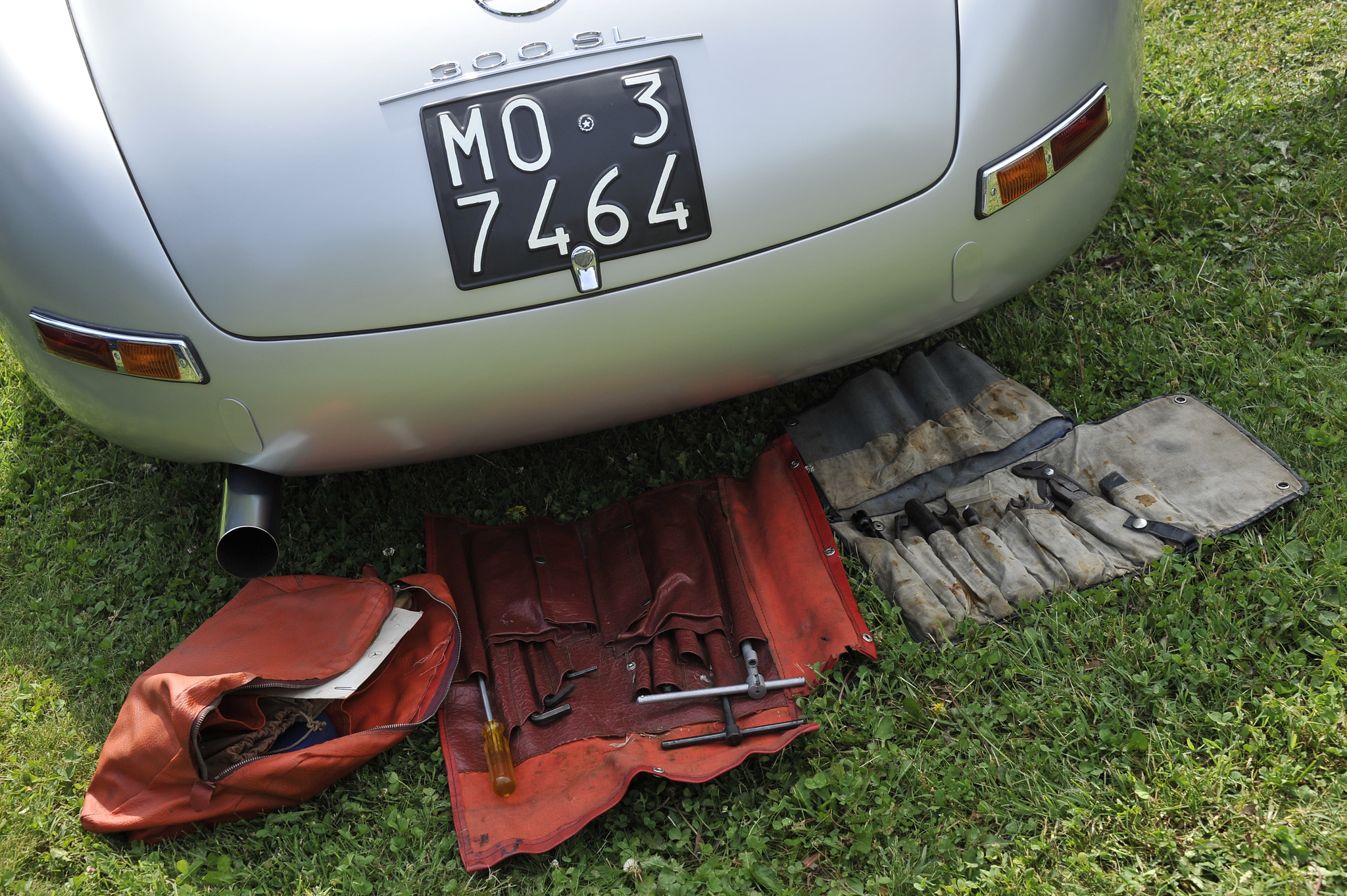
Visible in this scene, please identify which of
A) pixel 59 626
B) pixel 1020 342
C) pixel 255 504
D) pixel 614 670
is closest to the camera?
pixel 255 504

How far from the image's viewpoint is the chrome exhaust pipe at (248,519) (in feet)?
7.16

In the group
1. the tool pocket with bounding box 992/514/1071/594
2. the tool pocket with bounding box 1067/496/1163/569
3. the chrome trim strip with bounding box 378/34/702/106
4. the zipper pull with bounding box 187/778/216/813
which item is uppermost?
the chrome trim strip with bounding box 378/34/702/106

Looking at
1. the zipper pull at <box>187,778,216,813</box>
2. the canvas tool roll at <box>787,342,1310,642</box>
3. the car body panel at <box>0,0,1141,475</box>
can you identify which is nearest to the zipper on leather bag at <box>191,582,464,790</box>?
the zipper pull at <box>187,778,216,813</box>

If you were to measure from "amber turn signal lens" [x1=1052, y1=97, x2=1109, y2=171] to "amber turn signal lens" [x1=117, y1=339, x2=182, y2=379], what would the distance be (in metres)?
1.85

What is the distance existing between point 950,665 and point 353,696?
1392mm

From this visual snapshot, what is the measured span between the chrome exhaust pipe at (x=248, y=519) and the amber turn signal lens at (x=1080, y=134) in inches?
72.4

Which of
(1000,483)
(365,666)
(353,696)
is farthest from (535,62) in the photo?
(1000,483)

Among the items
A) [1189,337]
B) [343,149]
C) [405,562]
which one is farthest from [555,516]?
[1189,337]

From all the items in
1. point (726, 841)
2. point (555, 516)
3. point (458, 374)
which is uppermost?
point (458, 374)

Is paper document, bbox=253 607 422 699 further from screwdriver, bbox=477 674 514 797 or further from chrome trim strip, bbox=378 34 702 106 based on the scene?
chrome trim strip, bbox=378 34 702 106

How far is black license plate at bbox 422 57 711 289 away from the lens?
1.85 meters

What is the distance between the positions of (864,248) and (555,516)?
121 centimetres

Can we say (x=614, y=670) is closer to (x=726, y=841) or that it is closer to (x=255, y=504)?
(x=726, y=841)

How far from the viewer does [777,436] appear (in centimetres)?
283
